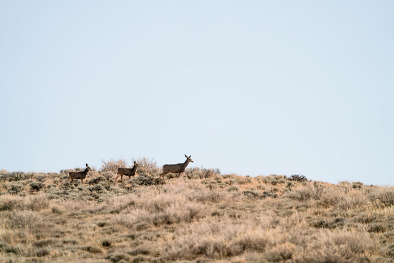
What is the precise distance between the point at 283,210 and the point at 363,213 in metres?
2.97

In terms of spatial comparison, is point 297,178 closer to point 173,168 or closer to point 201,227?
point 173,168

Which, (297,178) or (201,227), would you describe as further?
(297,178)

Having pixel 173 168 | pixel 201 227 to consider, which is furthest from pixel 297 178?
pixel 201 227

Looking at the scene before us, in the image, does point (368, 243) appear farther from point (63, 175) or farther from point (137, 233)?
point (63, 175)

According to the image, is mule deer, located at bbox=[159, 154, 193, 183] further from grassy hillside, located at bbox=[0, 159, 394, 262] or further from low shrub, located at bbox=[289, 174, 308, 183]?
low shrub, located at bbox=[289, 174, 308, 183]

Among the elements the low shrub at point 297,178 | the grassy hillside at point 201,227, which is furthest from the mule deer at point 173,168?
the low shrub at point 297,178

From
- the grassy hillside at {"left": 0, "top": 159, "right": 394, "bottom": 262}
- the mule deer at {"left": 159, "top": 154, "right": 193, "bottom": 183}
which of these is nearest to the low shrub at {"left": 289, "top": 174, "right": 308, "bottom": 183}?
the grassy hillside at {"left": 0, "top": 159, "right": 394, "bottom": 262}

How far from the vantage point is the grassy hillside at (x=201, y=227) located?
9.84 metres

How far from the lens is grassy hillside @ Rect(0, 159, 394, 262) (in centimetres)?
984

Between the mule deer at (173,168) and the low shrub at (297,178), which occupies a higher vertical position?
the mule deer at (173,168)

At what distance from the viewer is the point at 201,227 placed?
472 inches

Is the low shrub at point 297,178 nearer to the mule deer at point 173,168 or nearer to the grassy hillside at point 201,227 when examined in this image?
the grassy hillside at point 201,227

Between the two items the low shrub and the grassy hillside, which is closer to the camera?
the grassy hillside

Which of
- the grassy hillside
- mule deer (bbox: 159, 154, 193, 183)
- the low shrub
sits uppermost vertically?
mule deer (bbox: 159, 154, 193, 183)
